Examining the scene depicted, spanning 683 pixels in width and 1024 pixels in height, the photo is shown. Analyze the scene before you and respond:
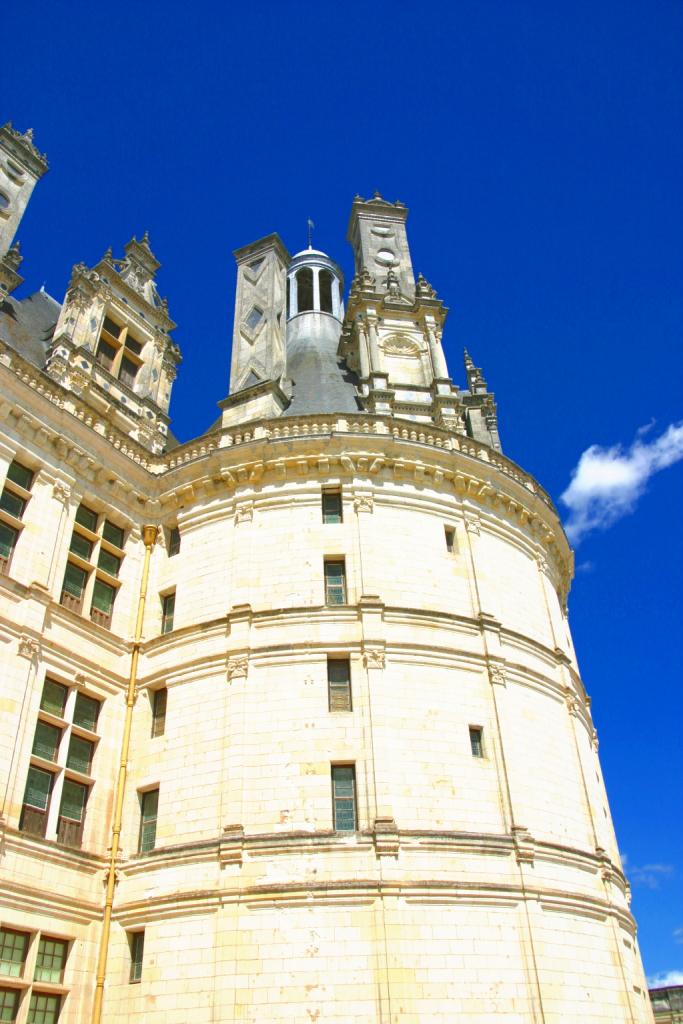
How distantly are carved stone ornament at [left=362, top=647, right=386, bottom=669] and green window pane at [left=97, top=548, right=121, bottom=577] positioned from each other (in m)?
8.07

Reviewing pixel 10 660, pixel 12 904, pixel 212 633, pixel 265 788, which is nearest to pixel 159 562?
pixel 212 633

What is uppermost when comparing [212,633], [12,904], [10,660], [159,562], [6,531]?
[159,562]

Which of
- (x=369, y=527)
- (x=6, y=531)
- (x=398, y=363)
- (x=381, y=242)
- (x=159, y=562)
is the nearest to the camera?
(x=6, y=531)

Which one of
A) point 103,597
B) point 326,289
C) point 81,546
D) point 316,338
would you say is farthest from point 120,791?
point 326,289

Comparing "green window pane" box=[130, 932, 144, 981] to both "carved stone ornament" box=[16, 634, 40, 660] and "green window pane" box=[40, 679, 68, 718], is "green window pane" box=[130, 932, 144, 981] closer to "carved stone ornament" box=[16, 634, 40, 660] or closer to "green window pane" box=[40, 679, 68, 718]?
"green window pane" box=[40, 679, 68, 718]

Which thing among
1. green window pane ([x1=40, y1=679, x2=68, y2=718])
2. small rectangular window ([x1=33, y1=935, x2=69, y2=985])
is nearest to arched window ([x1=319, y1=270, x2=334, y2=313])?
green window pane ([x1=40, y1=679, x2=68, y2=718])

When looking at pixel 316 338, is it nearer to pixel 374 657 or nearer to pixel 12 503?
pixel 12 503

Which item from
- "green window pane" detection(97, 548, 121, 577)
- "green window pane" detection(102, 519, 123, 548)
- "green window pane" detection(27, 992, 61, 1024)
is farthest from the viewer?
"green window pane" detection(102, 519, 123, 548)

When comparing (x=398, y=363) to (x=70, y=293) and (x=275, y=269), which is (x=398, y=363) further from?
(x=70, y=293)

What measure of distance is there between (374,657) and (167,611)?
677 centimetres

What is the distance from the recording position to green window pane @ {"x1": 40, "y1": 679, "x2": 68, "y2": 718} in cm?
1905

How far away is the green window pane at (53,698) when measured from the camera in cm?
1905

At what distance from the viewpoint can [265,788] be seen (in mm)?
17984

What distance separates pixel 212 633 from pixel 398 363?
13.2 metres
